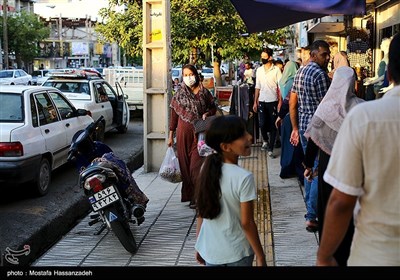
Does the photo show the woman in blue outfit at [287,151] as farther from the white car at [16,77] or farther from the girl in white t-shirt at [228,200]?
the white car at [16,77]

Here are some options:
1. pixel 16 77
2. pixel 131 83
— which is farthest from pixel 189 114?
pixel 16 77

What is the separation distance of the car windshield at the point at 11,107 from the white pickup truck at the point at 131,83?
12.0m

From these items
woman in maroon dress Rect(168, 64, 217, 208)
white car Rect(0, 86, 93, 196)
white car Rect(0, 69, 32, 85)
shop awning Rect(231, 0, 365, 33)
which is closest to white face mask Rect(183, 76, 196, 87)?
woman in maroon dress Rect(168, 64, 217, 208)

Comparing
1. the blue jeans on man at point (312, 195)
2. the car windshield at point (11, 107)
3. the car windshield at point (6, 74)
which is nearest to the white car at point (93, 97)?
the car windshield at point (11, 107)

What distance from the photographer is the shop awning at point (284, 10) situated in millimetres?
5289

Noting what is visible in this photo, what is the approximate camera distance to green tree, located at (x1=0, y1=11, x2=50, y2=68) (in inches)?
2340

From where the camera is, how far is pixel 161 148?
10.1 m

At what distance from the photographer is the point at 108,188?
19.6 feet

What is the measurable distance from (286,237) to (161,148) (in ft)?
13.8

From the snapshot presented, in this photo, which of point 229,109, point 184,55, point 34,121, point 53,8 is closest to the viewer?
point 34,121

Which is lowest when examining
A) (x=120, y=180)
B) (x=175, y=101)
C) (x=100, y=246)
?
(x=100, y=246)

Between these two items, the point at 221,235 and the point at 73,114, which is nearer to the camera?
the point at 221,235
